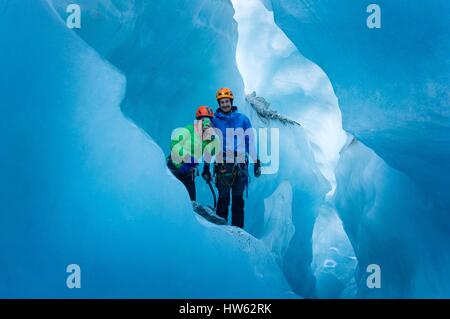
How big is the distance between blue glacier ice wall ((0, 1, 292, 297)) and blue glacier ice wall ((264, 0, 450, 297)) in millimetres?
1940

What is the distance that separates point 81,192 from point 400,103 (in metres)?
2.75

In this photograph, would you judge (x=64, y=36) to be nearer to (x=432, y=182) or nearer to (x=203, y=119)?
(x=203, y=119)

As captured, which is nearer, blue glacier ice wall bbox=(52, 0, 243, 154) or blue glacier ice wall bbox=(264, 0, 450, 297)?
blue glacier ice wall bbox=(264, 0, 450, 297)

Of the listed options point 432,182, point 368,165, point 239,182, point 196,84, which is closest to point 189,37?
point 196,84

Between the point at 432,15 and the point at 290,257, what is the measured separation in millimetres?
5275

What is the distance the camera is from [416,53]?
136 inches

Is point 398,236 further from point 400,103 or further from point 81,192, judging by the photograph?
point 81,192

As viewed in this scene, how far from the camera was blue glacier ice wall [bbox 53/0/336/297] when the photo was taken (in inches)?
183

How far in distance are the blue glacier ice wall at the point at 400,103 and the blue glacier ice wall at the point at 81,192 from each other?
1940 millimetres

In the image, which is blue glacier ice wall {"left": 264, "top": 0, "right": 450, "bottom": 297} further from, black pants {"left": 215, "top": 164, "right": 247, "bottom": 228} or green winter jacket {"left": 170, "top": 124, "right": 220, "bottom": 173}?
green winter jacket {"left": 170, "top": 124, "right": 220, "bottom": 173}

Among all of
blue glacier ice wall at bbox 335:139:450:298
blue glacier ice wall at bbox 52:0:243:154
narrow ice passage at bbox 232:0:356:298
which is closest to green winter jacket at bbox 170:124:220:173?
blue glacier ice wall at bbox 52:0:243:154

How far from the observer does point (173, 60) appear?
575 cm

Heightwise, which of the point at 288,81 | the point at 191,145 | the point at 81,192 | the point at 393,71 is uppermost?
the point at 288,81

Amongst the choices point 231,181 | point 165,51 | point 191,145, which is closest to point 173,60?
point 165,51
